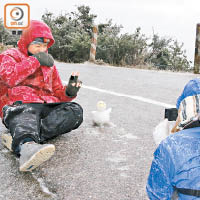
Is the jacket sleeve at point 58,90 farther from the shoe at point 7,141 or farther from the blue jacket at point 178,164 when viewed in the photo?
the blue jacket at point 178,164

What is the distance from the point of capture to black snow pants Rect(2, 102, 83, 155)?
7.98 feet

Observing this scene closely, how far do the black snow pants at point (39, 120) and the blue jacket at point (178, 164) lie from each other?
1.22 metres

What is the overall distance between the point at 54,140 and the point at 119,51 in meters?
9.79

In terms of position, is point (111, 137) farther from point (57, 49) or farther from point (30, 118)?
point (57, 49)

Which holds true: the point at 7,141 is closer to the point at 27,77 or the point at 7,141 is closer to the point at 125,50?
the point at 27,77

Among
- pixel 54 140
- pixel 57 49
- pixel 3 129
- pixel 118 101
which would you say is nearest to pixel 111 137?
pixel 54 140

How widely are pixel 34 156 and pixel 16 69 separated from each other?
86cm

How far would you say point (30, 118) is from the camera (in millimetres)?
2588

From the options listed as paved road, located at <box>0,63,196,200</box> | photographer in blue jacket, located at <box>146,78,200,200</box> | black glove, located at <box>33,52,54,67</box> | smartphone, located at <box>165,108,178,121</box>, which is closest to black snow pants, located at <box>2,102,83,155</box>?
paved road, located at <box>0,63,196,200</box>

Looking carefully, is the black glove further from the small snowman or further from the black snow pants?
the small snowman

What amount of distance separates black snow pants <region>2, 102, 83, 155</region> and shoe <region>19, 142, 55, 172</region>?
202 mm

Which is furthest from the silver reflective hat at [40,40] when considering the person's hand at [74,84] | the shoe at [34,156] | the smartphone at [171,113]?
the smartphone at [171,113]

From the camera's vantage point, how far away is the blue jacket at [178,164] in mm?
1245

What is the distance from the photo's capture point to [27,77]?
9.48 feet
